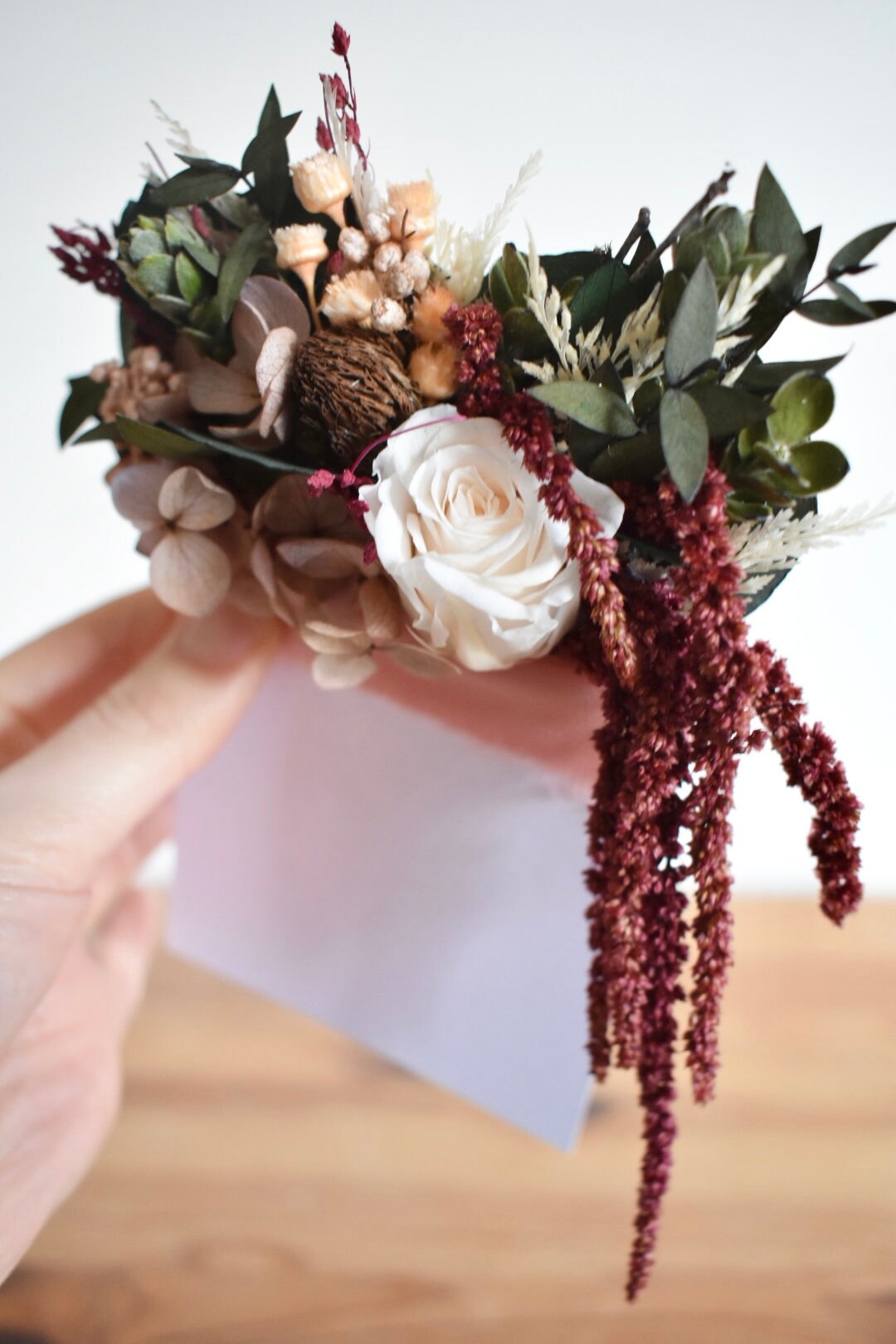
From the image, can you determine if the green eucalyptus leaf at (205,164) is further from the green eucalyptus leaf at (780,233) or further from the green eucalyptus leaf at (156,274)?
the green eucalyptus leaf at (780,233)

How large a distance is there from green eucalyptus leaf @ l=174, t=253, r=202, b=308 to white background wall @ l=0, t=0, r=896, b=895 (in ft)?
0.28

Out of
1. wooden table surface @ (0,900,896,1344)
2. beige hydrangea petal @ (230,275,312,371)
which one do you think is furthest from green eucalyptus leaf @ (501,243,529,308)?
wooden table surface @ (0,900,896,1344)

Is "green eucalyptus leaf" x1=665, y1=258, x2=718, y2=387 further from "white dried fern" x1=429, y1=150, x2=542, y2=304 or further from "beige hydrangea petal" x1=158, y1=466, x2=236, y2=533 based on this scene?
"beige hydrangea petal" x1=158, y1=466, x2=236, y2=533

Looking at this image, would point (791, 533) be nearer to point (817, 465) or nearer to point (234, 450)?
point (817, 465)

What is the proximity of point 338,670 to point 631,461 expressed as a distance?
0.56 ft

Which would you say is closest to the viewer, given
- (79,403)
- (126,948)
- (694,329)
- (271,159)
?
(694,329)

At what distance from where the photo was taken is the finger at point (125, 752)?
0.47m

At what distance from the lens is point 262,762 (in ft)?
2.23

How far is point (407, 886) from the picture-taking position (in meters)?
0.64

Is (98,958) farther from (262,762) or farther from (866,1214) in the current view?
(866,1214)

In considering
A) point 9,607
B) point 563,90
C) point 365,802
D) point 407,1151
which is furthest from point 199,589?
point 9,607

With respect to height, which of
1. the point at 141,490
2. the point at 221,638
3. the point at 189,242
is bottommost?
the point at 221,638

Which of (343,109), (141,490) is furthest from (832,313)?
(141,490)

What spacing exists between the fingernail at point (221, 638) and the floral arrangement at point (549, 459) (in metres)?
0.08
